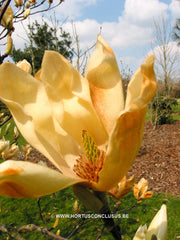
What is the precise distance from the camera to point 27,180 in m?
0.33

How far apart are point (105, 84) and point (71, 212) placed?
A: 2.90m

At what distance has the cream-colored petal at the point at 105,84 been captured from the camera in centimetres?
52

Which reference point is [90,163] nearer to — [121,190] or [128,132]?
[121,190]

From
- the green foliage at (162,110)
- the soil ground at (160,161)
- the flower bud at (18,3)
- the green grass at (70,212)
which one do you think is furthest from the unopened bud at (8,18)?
the green foliage at (162,110)

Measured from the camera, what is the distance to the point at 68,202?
342 centimetres

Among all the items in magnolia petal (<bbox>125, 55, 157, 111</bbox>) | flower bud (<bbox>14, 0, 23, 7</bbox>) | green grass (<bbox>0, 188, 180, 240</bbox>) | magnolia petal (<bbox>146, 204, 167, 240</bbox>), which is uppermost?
flower bud (<bbox>14, 0, 23, 7</bbox>)

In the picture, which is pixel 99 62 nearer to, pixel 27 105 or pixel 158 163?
pixel 27 105

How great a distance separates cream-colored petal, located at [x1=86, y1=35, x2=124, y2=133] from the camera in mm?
521

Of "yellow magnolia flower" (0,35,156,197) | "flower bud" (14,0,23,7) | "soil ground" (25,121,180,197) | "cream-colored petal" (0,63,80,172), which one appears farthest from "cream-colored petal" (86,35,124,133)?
"soil ground" (25,121,180,197)

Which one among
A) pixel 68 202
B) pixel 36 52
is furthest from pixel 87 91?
pixel 36 52

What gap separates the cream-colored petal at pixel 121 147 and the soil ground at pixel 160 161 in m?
3.71

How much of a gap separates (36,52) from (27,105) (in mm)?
14253

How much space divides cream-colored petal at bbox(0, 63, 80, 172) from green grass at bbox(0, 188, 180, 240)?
220 centimetres

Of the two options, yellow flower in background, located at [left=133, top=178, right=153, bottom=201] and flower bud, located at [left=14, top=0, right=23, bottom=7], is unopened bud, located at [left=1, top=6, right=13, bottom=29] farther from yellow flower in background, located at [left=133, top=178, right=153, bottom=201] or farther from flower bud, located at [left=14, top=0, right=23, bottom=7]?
yellow flower in background, located at [left=133, top=178, right=153, bottom=201]
